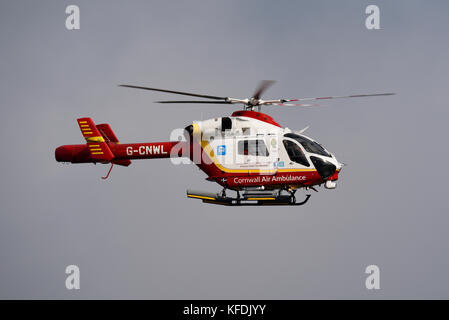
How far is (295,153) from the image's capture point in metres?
30.4

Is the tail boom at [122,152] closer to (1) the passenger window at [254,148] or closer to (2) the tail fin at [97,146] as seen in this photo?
(2) the tail fin at [97,146]

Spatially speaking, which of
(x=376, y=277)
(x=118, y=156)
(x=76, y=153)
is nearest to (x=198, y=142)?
(x=118, y=156)

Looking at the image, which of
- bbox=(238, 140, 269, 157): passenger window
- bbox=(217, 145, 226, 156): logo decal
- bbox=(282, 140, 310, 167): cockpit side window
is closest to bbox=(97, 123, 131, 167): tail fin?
bbox=(217, 145, 226, 156): logo decal

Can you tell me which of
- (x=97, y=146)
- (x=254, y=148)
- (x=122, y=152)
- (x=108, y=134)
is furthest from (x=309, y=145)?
(x=97, y=146)

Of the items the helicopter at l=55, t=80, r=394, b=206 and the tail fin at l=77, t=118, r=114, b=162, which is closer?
the helicopter at l=55, t=80, r=394, b=206

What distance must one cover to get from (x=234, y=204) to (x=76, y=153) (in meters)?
8.72

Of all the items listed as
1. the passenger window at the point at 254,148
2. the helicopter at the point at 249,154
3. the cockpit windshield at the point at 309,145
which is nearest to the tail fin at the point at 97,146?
the helicopter at the point at 249,154

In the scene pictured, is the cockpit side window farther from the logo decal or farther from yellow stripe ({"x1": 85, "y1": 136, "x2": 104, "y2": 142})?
yellow stripe ({"x1": 85, "y1": 136, "x2": 104, "y2": 142})

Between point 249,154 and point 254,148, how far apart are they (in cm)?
37

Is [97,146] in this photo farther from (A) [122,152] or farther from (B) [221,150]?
(B) [221,150]

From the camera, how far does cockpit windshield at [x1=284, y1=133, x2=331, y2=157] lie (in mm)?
30516

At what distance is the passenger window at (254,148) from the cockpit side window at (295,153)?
105cm

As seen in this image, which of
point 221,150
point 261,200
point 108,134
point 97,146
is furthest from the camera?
point 108,134

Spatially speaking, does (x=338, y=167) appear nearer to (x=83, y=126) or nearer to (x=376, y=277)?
(x=83, y=126)
